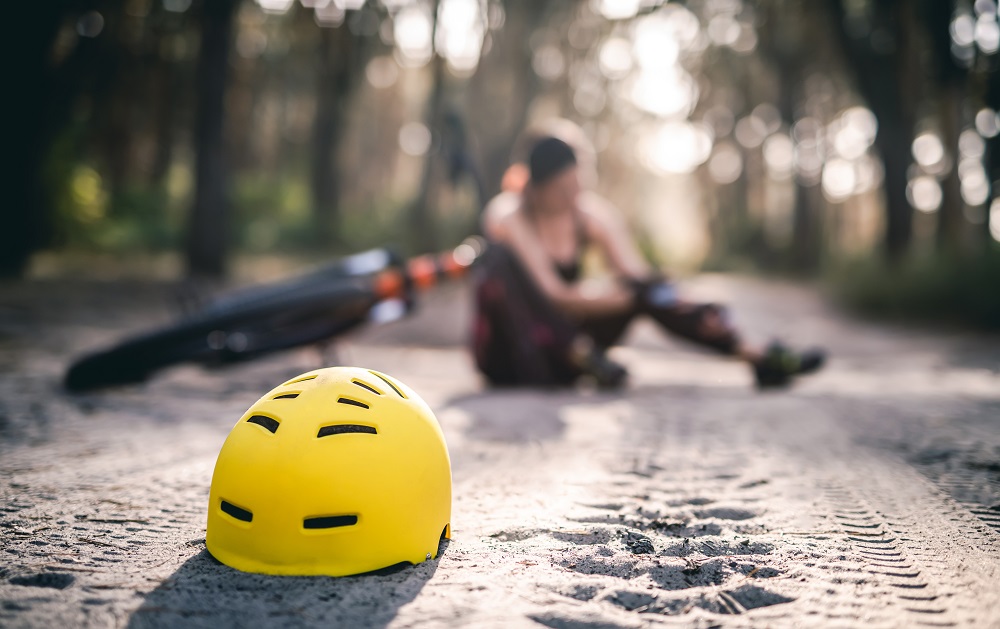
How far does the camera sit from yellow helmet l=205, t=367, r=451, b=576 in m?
1.99

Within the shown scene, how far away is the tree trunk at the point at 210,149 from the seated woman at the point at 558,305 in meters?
6.71

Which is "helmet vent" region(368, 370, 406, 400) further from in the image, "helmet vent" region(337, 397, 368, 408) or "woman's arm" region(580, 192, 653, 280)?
"woman's arm" region(580, 192, 653, 280)

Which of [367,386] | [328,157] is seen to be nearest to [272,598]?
[367,386]

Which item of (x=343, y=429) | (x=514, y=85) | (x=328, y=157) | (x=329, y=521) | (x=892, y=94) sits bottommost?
(x=329, y=521)

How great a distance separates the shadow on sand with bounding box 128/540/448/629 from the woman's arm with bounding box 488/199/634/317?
9.46ft

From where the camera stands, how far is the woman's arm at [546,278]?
476 cm

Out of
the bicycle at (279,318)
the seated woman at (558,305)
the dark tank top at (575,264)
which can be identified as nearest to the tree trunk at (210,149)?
the bicycle at (279,318)

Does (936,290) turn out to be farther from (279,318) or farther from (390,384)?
(390,384)

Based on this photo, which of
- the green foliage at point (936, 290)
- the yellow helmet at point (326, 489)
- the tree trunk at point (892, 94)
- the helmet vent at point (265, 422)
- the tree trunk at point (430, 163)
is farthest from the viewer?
the tree trunk at point (430, 163)

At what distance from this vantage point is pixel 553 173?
4.77 metres

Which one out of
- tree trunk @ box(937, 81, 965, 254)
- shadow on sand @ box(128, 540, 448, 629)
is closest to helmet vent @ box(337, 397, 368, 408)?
shadow on sand @ box(128, 540, 448, 629)

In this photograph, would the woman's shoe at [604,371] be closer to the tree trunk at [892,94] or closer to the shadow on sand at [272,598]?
the shadow on sand at [272,598]

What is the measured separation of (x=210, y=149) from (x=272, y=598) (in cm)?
966

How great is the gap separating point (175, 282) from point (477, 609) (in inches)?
391
